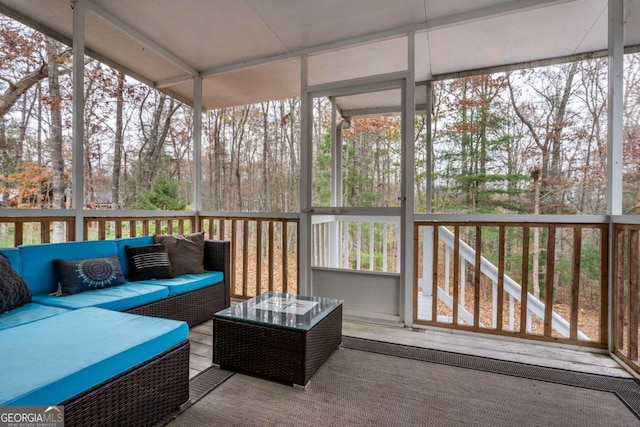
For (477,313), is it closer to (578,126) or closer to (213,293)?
(578,126)

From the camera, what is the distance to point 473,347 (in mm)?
2488

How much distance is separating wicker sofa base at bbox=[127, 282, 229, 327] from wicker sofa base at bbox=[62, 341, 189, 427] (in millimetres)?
868

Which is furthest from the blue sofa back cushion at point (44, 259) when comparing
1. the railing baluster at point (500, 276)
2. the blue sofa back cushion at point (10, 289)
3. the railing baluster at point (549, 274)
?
the railing baluster at point (549, 274)

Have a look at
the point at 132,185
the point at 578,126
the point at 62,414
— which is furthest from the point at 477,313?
the point at 132,185

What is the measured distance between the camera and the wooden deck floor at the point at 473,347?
219cm

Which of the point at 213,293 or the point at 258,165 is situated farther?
the point at 258,165

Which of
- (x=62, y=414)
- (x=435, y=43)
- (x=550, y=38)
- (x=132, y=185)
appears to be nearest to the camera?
(x=62, y=414)

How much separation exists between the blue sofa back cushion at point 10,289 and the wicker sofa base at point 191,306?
1.96 ft

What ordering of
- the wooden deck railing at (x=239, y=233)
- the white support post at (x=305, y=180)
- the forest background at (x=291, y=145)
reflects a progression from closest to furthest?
the forest background at (x=291, y=145), the wooden deck railing at (x=239, y=233), the white support post at (x=305, y=180)

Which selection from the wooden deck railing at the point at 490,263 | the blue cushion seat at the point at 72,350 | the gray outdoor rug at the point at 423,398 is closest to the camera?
the blue cushion seat at the point at 72,350

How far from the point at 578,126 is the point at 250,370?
3504mm

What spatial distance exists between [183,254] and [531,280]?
3439 millimetres

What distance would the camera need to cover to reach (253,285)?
3906mm

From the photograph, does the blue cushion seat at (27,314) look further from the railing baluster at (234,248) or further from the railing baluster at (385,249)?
the railing baluster at (385,249)
